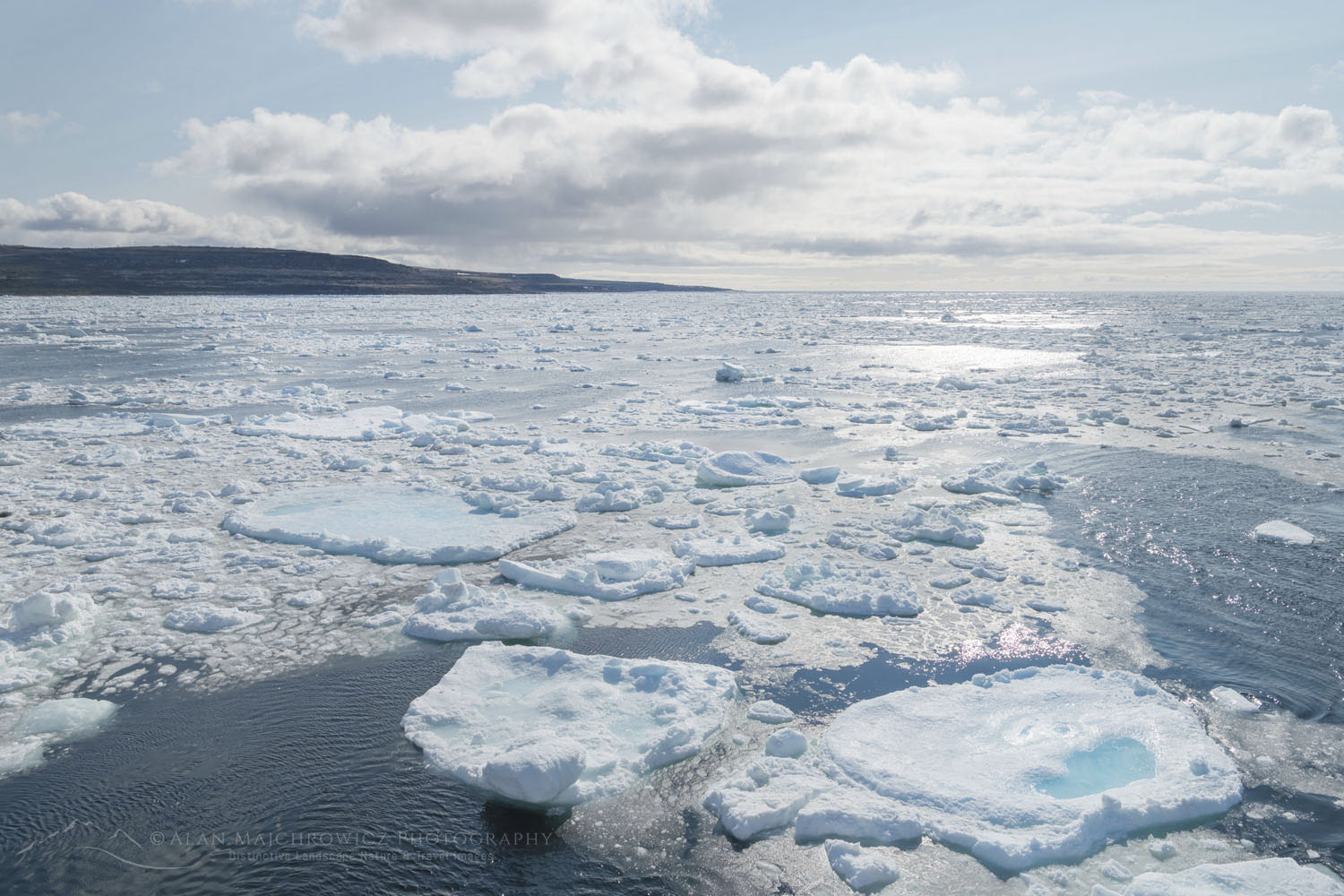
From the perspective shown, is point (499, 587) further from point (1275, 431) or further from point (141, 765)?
point (1275, 431)

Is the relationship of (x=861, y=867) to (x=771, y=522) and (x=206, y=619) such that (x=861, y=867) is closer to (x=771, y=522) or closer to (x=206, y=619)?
(x=771, y=522)

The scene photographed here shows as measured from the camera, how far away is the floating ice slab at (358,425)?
13859 millimetres

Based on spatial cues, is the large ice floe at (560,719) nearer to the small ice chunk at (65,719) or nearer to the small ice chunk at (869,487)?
the small ice chunk at (65,719)

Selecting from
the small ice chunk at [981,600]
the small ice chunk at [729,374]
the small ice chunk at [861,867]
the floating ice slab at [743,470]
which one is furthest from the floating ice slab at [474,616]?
the small ice chunk at [729,374]

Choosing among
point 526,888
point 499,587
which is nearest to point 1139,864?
point 526,888

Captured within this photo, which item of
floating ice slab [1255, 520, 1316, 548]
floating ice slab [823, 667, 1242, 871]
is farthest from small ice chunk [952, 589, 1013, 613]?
floating ice slab [1255, 520, 1316, 548]

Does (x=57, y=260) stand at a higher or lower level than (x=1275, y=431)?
higher

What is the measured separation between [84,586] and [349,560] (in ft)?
7.37

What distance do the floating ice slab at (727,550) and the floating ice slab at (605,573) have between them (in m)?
0.20

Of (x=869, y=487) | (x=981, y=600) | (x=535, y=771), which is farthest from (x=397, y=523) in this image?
(x=981, y=600)

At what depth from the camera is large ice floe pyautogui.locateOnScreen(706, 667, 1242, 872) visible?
4062 mm

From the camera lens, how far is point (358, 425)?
14719mm

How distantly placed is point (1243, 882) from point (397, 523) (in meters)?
8.01

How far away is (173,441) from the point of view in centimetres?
1327
